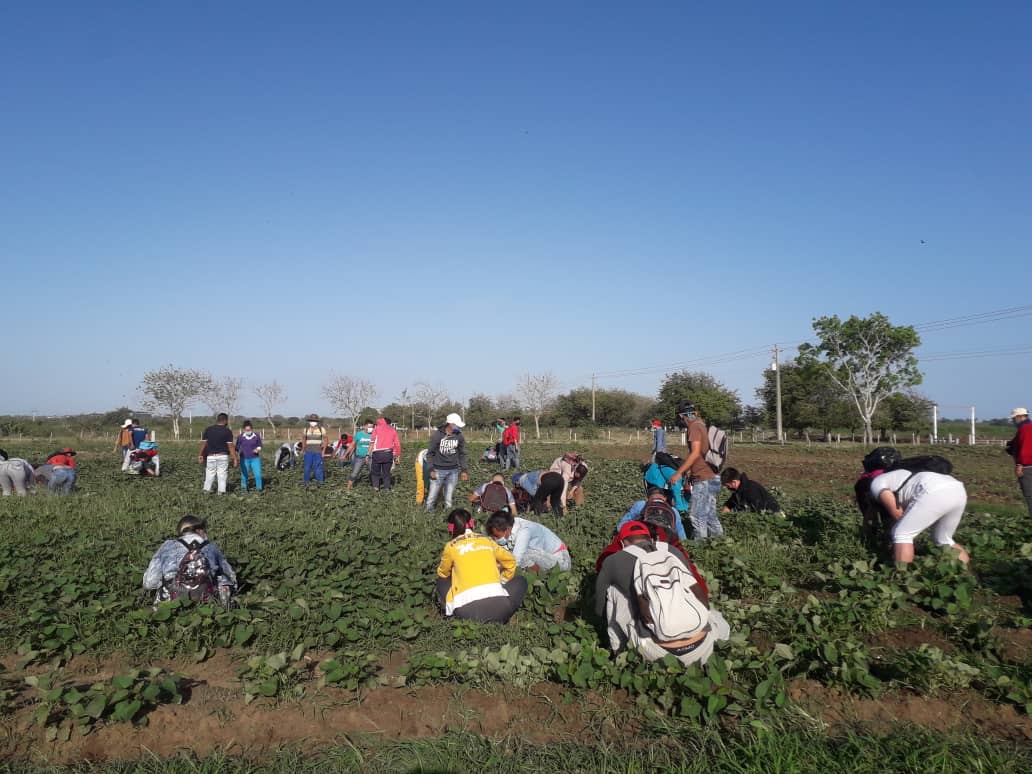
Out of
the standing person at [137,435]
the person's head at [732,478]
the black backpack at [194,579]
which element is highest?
the standing person at [137,435]

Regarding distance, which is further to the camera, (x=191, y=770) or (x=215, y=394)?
(x=215, y=394)

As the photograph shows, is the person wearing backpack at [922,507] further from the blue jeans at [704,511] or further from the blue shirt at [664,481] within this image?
the blue shirt at [664,481]

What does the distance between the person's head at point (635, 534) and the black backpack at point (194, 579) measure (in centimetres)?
361

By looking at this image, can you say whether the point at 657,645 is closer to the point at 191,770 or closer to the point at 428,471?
the point at 191,770

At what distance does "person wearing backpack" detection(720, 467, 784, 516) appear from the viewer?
10125 millimetres

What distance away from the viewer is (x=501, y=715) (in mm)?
4254

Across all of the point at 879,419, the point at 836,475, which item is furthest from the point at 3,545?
the point at 879,419

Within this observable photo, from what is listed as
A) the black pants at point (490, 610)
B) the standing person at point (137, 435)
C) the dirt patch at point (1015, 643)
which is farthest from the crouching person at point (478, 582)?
the standing person at point (137, 435)

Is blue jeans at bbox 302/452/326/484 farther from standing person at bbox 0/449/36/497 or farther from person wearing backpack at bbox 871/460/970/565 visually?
person wearing backpack at bbox 871/460/970/565

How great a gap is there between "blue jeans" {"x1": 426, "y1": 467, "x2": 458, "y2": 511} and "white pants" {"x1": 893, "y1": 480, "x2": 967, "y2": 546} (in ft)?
21.8

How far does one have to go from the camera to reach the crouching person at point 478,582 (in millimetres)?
5797

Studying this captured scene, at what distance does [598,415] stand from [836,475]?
52.5 metres

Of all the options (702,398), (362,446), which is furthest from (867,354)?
(362,446)

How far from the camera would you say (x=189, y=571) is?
609 centimetres
